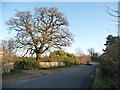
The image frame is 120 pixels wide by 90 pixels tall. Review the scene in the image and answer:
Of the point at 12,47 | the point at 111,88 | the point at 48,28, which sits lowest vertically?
the point at 111,88

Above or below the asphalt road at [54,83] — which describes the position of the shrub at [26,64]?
above

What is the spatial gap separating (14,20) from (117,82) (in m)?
42.2

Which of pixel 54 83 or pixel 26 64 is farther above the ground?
pixel 26 64

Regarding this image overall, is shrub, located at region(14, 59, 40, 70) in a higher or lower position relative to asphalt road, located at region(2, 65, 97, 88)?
higher

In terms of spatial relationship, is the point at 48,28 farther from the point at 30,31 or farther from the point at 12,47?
the point at 12,47

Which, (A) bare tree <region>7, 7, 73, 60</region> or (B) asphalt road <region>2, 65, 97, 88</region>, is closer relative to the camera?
(B) asphalt road <region>2, 65, 97, 88</region>

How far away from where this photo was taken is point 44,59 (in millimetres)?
63562

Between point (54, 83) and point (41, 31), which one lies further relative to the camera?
point (41, 31)

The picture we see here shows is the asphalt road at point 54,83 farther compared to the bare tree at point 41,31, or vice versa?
the bare tree at point 41,31

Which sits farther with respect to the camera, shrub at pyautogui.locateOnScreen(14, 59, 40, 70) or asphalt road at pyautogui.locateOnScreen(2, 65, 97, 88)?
shrub at pyautogui.locateOnScreen(14, 59, 40, 70)

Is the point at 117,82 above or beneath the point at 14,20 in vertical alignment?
beneath

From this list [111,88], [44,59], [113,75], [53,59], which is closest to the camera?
[111,88]

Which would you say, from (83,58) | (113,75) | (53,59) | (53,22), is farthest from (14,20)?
(83,58)

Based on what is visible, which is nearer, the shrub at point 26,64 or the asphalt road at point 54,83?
the asphalt road at point 54,83
